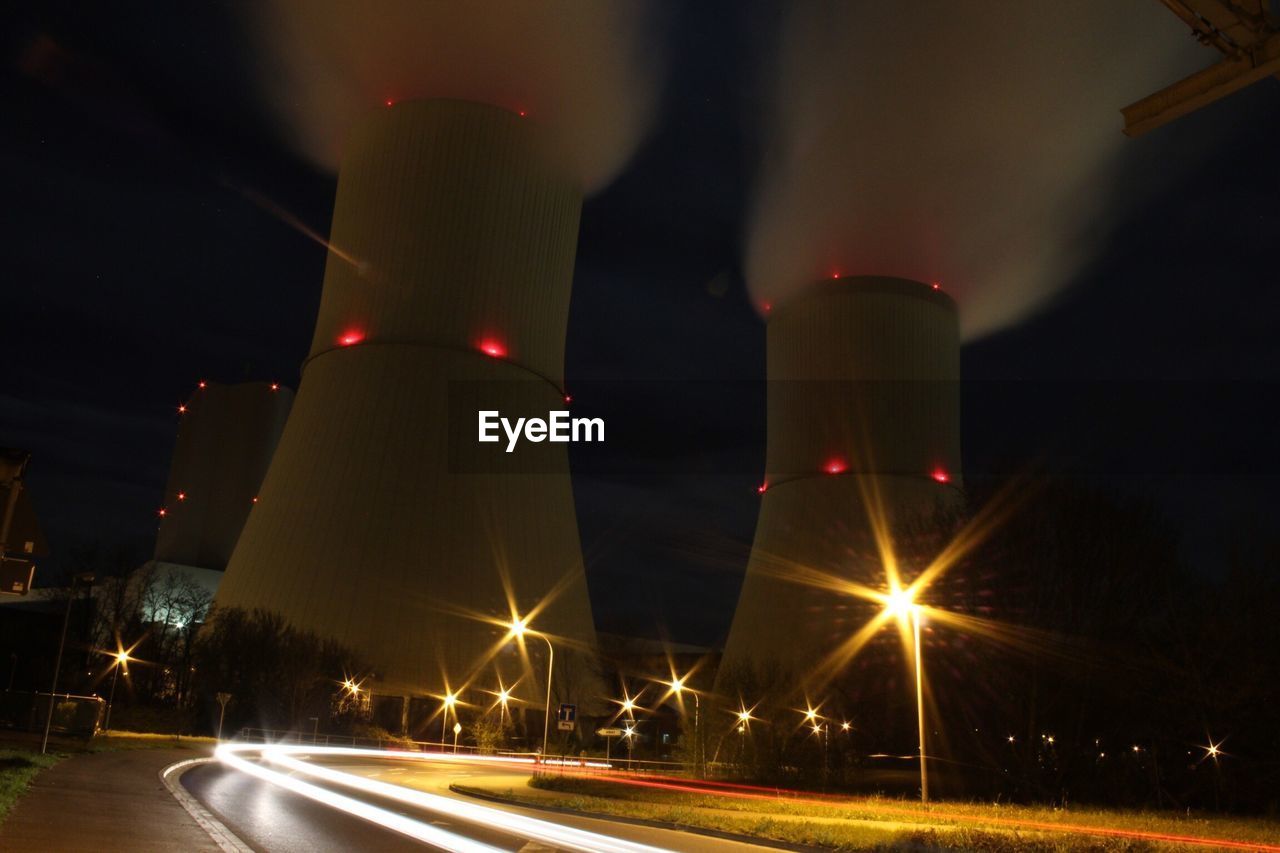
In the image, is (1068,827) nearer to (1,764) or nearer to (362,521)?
(1,764)

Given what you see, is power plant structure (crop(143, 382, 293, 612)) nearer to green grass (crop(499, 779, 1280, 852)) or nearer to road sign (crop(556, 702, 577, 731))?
road sign (crop(556, 702, 577, 731))

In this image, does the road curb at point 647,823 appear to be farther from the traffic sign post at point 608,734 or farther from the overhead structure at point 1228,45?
the traffic sign post at point 608,734

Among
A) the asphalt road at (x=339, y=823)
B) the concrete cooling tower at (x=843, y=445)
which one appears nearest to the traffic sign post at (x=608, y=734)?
the concrete cooling tower at (x=843, y=445)

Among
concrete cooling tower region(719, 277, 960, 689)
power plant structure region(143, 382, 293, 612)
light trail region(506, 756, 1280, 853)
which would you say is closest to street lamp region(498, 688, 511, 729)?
concrete cooling tower region(719, 277, 960, 689)

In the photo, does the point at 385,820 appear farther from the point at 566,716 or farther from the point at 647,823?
the point at 566,716

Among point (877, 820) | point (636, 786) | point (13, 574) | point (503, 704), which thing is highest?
point (13, 574)

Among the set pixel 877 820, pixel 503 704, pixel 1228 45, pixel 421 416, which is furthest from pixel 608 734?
A: pixel 1228 45
